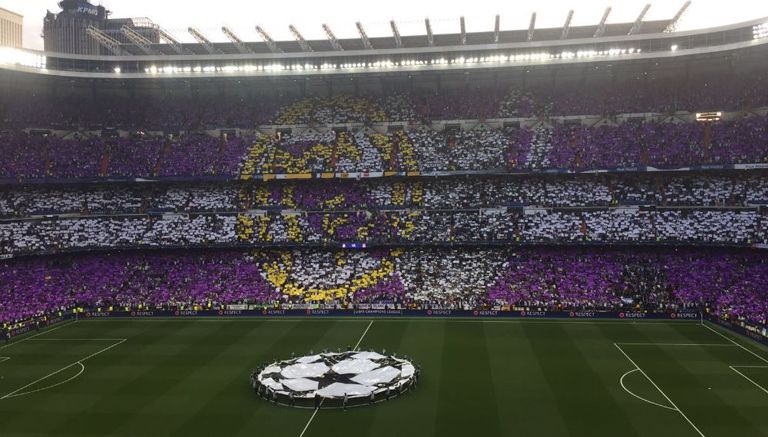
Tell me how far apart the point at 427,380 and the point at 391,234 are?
2847 centimetres

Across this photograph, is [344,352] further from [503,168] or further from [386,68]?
[386,68]

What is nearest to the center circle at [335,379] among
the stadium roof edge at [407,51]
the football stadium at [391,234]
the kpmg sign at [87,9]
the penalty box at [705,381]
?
the football stadium at [391,234]

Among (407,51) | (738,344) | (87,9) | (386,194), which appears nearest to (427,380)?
(738,344)

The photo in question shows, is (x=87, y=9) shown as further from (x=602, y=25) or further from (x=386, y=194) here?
(x=602, y=25)

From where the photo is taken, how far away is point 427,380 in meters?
33.2

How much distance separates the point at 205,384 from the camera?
1318 inches

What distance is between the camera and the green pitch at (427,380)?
88.8 feet

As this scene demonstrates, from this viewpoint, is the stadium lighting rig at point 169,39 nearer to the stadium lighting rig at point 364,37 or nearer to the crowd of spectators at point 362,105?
the crowd of spectators at point 362,105

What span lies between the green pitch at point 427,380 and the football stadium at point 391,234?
25 cm

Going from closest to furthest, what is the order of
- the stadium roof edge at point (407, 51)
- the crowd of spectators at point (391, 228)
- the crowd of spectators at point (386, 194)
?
the crowd of spectators at point (391, 228) → the crowd of spectators at point (386, 194) → the stadium roof edge at point (407, 51)

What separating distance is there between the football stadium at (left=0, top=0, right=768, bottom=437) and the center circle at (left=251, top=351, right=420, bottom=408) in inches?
6.8

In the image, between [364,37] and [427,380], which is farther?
[364,37]

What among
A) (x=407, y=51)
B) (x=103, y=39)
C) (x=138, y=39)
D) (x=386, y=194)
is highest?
(x=103, y=39)

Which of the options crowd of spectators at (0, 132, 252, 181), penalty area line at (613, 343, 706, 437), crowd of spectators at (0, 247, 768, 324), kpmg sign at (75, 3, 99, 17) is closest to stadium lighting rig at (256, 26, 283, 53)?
crowd of spectators at (0, 132, 252, 181)
